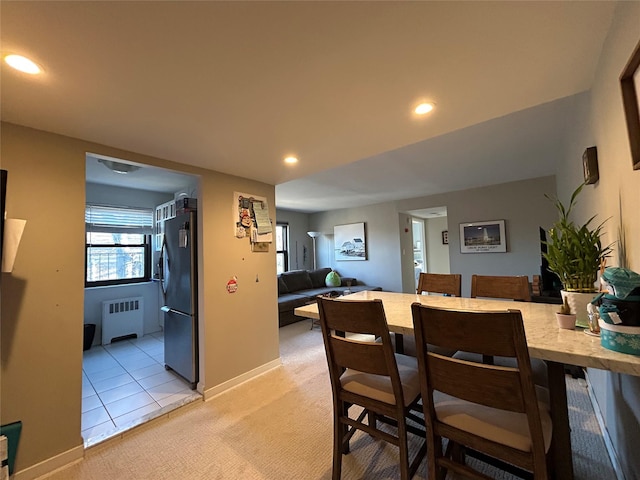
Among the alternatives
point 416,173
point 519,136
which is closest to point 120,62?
point 519,136

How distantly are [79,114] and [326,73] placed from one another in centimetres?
143

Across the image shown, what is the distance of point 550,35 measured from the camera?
1095mm

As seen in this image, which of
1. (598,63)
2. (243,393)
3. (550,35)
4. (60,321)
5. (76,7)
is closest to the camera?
(76,7)

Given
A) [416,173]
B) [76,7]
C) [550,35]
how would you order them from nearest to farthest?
[76,7]
[550,35]
[416,173]

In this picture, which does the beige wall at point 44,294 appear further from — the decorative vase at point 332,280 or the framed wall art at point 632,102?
the decorative vase at point 332,280

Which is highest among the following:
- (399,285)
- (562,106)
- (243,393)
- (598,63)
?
(562,106)

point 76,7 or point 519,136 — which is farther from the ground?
point 519,136

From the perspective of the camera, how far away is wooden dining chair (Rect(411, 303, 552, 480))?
2.97ft

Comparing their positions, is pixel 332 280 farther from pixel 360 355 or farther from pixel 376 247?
pixel 360 355

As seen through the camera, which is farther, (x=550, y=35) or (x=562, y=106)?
(x=562, y=106)

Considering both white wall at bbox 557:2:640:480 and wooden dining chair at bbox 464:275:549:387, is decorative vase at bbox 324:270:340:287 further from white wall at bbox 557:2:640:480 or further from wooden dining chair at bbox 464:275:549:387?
white wall at bbox 557:2:640:480

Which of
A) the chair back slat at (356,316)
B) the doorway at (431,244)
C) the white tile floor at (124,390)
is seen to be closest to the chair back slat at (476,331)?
the chair back slat at (356,316)

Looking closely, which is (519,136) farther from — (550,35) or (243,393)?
(243,393)

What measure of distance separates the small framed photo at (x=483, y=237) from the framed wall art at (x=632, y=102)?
13.1 feet
